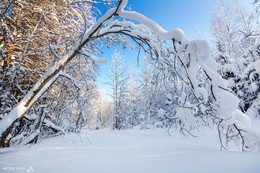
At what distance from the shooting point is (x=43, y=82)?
2043 mm

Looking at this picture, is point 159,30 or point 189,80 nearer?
point 189,80

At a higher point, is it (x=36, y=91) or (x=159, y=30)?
(x=159, y=30)

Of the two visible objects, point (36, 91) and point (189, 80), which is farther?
point (36, 91)

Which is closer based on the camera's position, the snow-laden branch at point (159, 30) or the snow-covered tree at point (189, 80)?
the snow-covered tree at point (189, 80)

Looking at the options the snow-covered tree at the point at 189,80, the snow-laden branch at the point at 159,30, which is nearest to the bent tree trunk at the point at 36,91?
the snow-covered tree at the point at 189,80

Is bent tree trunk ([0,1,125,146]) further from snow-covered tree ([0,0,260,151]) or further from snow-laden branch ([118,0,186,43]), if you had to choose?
snow-laden branch ([118,0,186,43])

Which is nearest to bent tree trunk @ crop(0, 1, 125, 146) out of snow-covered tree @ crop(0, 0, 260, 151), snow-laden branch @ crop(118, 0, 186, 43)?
snow-covered tree @ crop(0, 0, 260, 151)

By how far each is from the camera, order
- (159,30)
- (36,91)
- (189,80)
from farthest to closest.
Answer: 1. (36,91)
2. (159,30)
3. (189,80)

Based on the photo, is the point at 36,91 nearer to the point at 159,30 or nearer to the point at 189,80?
the point at 159,30

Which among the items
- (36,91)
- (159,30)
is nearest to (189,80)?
(159,30)

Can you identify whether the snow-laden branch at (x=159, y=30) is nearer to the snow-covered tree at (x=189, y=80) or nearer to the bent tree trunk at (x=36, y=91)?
the snow-covered tree at (x=189, y=80)

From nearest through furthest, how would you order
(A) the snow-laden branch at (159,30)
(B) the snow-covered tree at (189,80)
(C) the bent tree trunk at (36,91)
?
(B) the snow-covered tree at (189,80) < (A) the snow-laden branch at (159,30) < (C) the bent tree trunk at (36,91)

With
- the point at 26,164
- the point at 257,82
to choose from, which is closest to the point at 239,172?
the point at 26,164

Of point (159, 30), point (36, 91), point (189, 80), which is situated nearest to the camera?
point (189, 80)
